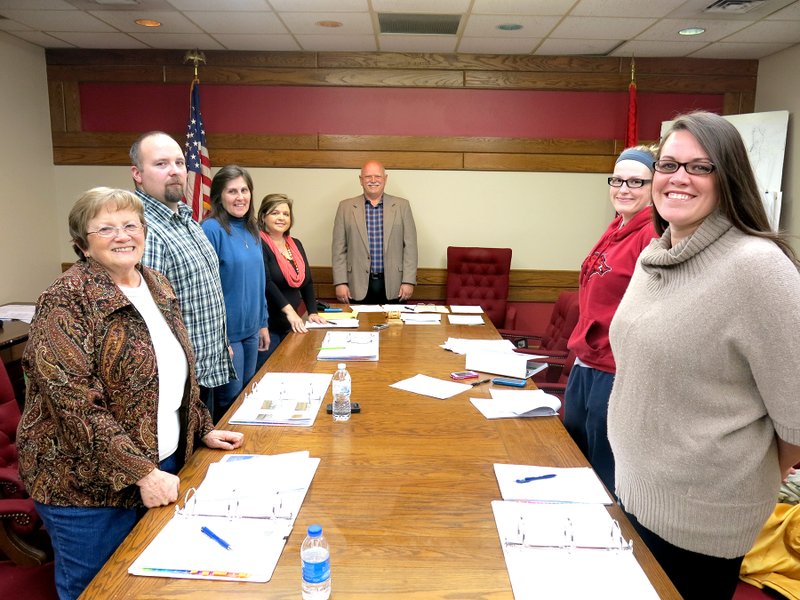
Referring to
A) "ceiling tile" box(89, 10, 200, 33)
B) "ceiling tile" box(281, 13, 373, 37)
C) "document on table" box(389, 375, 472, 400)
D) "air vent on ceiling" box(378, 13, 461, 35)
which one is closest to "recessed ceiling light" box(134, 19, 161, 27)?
"ceiling tile" box(89, 10, 200, 33)

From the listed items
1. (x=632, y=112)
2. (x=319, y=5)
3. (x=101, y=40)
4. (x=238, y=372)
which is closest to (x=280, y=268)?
(x=238, y=372)

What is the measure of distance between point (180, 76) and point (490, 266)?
3.25m

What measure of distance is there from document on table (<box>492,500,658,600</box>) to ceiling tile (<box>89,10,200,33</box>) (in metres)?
4.22

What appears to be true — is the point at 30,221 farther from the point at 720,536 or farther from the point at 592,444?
the point at 720,536

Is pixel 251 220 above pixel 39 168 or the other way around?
the other way around

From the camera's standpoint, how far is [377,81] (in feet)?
17.7

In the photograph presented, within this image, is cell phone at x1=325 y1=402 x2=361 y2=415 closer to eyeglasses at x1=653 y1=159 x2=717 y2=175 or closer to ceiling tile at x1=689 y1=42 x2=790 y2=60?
eyeglasses at x1=653 y1=159 x2=717 y2=175

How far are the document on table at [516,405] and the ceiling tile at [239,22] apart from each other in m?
3.31

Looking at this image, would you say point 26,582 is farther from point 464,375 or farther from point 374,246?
point 374,246

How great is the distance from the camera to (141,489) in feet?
4.76

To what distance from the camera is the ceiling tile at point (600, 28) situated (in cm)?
425

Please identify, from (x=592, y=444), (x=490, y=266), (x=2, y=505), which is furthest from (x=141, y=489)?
(x=490, y=266)

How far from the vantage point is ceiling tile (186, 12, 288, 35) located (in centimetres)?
421

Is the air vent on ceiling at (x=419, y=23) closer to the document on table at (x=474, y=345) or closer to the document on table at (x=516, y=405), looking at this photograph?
the document on table at (x=474, y=345)
